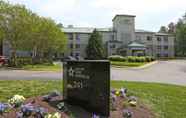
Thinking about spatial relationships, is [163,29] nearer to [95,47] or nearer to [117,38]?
[117,38]

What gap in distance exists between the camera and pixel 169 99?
9.70 metres

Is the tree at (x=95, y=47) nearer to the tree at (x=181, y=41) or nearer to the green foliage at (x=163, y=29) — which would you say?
the tree at (x=181, y=41)

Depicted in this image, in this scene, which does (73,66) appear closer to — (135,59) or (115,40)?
(135,59)

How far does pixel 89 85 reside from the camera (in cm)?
673

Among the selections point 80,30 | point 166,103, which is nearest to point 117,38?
point 80,30

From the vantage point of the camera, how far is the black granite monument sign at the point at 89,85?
6414 millimetres

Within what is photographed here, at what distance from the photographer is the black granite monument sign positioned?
641 centimetres

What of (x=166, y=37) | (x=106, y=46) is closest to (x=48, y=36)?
(x=106, y=46)

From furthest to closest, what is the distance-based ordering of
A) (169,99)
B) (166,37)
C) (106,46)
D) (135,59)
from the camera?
1. (166,37)
2. (106,46)
3. (135,59)
4. (169,99)

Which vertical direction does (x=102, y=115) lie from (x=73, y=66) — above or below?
below

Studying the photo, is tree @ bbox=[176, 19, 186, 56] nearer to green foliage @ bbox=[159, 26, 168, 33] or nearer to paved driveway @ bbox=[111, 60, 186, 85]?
green foliage @ bbox=[159, 26, 168, 33]


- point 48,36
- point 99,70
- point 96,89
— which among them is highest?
point 48,36

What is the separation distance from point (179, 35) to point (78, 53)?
3032 cm

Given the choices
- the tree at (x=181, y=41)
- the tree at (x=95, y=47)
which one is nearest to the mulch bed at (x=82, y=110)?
the tree at (x=95, y=47)
